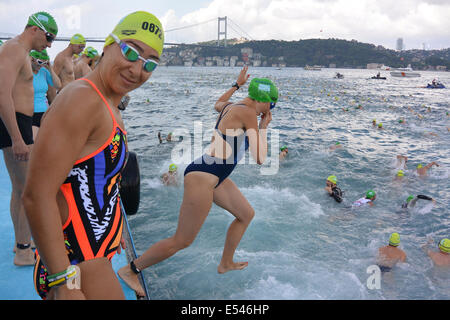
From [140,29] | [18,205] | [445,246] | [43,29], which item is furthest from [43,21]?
[445,246]

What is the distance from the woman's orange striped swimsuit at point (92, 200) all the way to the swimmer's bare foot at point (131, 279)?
1.70m

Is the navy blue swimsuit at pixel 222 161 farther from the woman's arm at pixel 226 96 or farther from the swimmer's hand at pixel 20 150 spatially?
the swimmer's hand at pixel 20 150

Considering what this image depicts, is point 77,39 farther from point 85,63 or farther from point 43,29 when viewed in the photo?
point 43,29

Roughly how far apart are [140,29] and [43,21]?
2016mm

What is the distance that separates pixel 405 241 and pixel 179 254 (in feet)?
15.7

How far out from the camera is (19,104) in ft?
9.89

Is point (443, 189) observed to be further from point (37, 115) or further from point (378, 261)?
point (37, 115)

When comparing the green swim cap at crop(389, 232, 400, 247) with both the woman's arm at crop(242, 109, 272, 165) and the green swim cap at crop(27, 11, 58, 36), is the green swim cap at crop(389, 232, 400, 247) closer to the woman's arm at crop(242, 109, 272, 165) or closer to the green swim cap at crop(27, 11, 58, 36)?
the woman's arm at crop(242, 109, 272, 165)

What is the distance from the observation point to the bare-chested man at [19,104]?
260 cm

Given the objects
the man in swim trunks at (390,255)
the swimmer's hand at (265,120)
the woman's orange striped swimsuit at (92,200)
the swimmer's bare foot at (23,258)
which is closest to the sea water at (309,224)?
the man in swim trunks at (390,255)

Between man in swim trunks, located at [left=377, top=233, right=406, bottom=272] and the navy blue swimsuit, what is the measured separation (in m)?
3.99

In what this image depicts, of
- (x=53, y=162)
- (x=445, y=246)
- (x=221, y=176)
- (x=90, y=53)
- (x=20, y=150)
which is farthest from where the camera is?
(x=90, y=53)

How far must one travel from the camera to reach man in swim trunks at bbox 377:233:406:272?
5.42 meters

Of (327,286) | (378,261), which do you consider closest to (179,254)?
(327,286)
